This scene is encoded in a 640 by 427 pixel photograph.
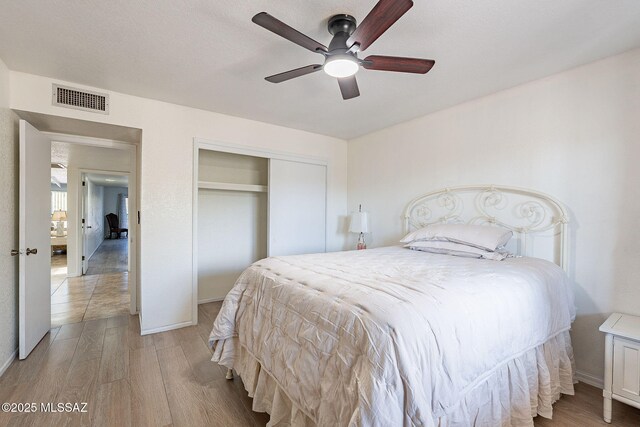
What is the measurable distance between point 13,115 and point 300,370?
3.21 metres

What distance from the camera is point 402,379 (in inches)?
38.9

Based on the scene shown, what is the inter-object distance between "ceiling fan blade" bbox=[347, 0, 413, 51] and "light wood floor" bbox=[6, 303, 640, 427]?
2.30 metres

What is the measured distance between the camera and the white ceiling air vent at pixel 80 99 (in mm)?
2502

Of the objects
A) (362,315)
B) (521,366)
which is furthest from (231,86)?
(521,366)

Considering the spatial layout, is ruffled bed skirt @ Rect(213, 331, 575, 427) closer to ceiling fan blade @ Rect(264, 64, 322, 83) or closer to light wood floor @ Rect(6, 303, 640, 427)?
light wood floor @ Rect(6, 303, 640, 427)

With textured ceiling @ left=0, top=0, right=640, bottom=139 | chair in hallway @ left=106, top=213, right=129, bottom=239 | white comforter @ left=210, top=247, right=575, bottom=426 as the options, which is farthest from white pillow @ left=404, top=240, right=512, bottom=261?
chair in hallway @ left=106, top=213, right=129, bottom=239

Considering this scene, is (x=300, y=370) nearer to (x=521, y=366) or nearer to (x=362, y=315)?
(x=362, y=315)

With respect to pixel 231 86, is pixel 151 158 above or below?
below

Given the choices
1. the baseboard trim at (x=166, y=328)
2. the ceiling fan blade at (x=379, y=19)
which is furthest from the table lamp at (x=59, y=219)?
the ceiling fan blade at (x=379, y=19)

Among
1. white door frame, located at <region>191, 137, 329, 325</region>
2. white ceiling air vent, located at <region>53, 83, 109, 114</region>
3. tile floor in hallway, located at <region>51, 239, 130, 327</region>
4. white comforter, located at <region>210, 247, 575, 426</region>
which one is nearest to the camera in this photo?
white comforter, located at <region>210, 247, 575, 426</region>

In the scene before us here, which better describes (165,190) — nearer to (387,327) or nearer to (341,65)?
(341,65)

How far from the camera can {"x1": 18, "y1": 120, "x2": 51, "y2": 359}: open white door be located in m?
2.32

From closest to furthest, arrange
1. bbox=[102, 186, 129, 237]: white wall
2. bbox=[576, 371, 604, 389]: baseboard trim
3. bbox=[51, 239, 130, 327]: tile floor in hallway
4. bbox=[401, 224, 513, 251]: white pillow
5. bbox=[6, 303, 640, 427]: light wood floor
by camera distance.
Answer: bbox=[6, 303, 640, 427]: light wood floor → bbox=[576, 371, 604, 389]: baseboard trim → bbox=[401, 224, 513, 251]: white pillow → bbox=[51, 239, 130, 327]: tile floor in hallway → bbox=[102, 186, 129, 237]: white wall

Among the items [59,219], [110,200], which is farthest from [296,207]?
[110,200]
